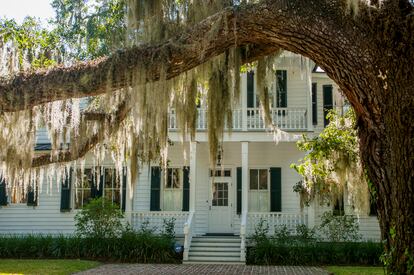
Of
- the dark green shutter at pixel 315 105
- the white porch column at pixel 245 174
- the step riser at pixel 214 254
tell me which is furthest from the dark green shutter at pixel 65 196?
the dark green shutter at pixel 315 105

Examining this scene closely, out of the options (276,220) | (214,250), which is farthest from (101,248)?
(276,220)

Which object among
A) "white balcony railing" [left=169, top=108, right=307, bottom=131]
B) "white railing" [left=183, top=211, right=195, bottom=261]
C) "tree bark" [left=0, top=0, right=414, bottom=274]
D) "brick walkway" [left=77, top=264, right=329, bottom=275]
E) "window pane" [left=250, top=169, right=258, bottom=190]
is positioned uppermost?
"white balcony railing" [left=169, top=108, right=307, bottom=131]

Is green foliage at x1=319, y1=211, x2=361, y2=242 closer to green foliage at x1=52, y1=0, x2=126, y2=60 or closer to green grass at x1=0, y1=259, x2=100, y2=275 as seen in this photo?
green grass at x1=0, y1=259, x2=100, y2=275

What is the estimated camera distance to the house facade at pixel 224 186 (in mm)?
15164

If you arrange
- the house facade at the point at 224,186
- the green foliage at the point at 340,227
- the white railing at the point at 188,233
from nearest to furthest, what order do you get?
1. the white railing at the point at 188,233
2. the green foliage at the point at 340,227
3. the house facade at the point at 224,186

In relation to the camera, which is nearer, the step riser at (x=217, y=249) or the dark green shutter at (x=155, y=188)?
the step riser at (x=217, y=249)

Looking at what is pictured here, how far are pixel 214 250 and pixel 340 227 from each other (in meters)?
3.69

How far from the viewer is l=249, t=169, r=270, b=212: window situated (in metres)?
15.9

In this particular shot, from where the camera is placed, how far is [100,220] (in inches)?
555

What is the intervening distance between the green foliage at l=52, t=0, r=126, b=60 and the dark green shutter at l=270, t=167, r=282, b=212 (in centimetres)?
650

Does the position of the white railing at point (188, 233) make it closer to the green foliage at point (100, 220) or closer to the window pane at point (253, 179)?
the green foliage at point (100, 220)

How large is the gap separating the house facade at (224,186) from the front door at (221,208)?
3cm

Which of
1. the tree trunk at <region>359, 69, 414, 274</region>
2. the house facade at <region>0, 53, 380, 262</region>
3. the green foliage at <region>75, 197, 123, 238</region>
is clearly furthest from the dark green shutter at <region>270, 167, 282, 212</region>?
the tree trunk at <region>359, 69, 414, 274</region>

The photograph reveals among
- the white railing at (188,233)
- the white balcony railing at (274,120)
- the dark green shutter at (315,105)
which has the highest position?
the dark green shutter at (315,105)
